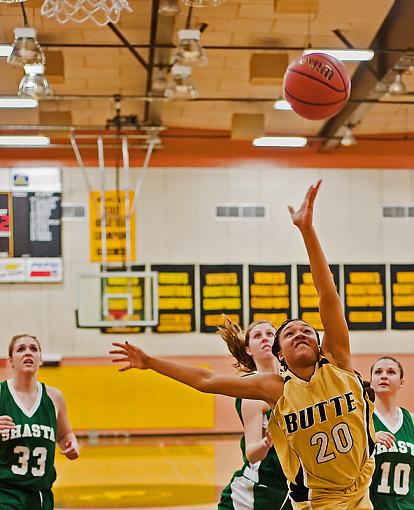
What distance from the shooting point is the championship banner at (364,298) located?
43.7 feet

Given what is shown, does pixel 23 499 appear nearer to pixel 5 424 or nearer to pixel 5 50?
pixel 5 424

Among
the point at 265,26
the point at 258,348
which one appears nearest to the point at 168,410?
the point at 265,26

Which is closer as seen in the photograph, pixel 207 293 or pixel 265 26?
pixel 265 26

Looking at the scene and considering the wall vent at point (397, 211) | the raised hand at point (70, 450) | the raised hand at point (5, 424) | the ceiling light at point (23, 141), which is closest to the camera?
the raised hand at point (5, 424)

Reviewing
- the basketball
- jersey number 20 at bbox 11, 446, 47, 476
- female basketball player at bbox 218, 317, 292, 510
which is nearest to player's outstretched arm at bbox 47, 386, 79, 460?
jersey number 20 at bbox 11, 446, 47, 476

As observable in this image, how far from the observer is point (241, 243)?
13344 mm

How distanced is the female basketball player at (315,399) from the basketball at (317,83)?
7.44 ft

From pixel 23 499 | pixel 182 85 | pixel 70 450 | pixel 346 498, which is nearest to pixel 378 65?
pixel 182 85

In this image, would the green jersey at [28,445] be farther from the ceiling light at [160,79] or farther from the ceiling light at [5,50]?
the ceiling light at [160,79]

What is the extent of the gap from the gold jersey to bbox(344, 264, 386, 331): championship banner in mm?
9855

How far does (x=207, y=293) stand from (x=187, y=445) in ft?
7.59

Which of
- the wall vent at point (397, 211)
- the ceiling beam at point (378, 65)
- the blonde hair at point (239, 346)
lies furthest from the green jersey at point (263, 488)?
the wall vent at point (397, 211)

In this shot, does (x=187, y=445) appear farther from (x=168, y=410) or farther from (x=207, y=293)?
(x=207, y=293)

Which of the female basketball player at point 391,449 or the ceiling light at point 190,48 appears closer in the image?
the female basketball player at point 391,449
